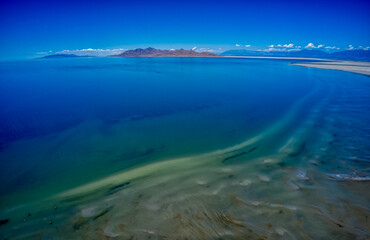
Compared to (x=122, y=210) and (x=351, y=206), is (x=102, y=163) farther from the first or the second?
(x=351, y=206)

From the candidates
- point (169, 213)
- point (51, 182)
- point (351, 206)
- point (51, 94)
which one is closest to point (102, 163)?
point (51, 182)

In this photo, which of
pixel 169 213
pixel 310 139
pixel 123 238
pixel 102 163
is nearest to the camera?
pixel 123 238

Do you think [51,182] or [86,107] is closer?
[51,182]

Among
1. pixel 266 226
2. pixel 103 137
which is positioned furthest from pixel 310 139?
→ pixel 103 137

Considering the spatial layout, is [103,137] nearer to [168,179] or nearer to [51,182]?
[51,182]

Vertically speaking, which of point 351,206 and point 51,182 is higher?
point 351,206

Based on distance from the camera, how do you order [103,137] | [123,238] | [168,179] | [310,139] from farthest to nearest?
[103,137], [310,139], [168,179], [123,238]
